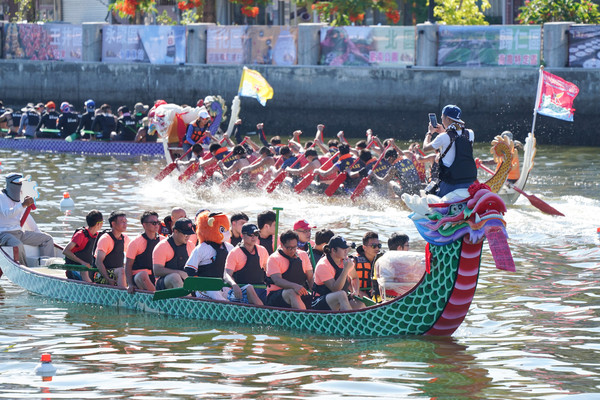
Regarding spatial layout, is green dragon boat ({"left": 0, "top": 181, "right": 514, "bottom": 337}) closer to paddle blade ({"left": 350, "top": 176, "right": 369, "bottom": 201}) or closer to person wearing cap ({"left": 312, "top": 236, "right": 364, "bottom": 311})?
person wearing cap ({"left": 312, "top": 236, "right": 364, "bottom": 311})

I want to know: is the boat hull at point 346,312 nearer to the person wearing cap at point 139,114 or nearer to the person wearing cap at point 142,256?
the person wearing cap at point 142,256

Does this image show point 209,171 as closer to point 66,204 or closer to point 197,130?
point 197,130

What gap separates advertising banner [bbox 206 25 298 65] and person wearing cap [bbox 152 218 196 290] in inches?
904

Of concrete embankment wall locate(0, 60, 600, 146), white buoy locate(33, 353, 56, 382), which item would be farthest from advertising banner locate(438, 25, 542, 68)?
white buoy locate(33, 353, 56, 382)

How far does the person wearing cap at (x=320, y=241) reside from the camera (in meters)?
12.8

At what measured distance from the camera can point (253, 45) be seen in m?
36.4

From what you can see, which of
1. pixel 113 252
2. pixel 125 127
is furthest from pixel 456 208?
pixel 125 127

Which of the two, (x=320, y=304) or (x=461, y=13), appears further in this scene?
(x=461, y=13)

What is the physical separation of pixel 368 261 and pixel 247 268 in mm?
1566

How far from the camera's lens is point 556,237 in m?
18.9

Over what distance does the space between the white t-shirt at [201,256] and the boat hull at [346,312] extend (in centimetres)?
52

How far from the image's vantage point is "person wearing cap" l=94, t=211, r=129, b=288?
46.9ft

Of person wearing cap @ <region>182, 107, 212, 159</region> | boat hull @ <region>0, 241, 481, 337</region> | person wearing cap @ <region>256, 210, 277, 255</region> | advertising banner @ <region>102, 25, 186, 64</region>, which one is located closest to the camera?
boat hull @ <region>0, 241, 481, 337</region>

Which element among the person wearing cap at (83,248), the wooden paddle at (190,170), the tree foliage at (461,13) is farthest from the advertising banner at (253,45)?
the person wearing cap at (83,248)
